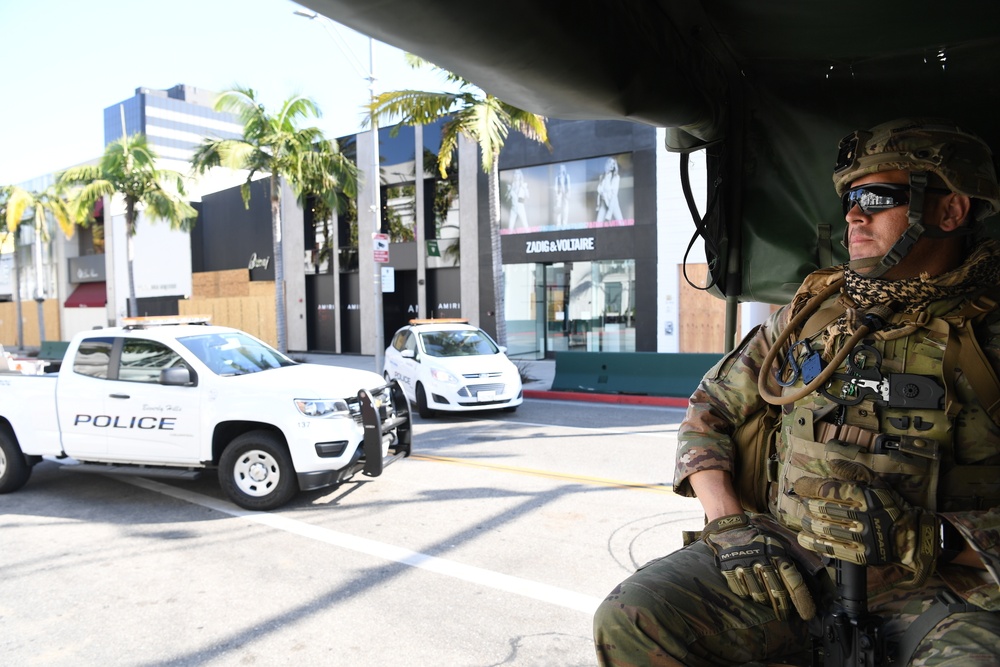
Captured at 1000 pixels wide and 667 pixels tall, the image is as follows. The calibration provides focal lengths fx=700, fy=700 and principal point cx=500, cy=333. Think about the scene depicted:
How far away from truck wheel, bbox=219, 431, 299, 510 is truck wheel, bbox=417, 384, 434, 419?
529cm

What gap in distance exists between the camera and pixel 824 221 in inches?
125

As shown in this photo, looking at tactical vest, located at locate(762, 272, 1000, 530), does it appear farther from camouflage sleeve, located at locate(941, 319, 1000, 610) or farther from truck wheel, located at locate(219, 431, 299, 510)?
truck wheel, located at locate(219, 431, 299, 510)

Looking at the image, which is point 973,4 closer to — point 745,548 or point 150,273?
point 745,548

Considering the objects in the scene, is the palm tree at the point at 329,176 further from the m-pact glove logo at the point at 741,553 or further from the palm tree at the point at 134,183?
the m-pact glove logo at the point at 741,553

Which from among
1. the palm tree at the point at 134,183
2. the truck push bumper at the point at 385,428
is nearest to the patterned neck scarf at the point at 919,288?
the truck push bumper at the point at 385,428

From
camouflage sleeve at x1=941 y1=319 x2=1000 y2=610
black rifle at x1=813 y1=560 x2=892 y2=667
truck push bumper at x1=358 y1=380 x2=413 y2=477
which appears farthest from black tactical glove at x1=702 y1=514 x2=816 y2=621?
truck push bumper at x1=358 y1=380 x2=413 y2=477

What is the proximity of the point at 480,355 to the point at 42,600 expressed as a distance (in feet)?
27.3

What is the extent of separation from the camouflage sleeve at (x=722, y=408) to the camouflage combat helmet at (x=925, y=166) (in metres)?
0.42

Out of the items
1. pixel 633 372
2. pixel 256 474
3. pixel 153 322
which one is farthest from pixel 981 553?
pixel 633 372

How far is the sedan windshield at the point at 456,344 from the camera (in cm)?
1234

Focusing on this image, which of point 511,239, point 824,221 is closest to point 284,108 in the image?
point 511,239

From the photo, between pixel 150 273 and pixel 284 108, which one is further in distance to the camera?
pixel 150 273

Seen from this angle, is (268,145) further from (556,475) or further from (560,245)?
(556,475)

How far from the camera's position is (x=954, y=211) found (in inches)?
82.7
